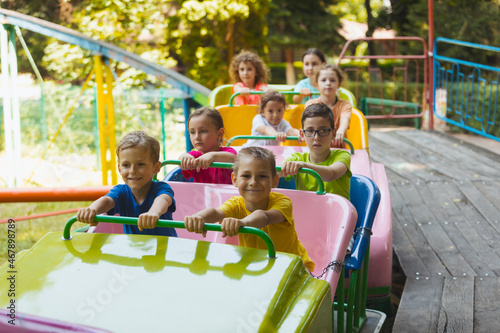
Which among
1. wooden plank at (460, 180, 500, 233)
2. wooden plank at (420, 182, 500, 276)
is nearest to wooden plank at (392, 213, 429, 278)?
wooden plank at (420, 182, 500, 276)

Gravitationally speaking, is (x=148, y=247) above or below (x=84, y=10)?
below

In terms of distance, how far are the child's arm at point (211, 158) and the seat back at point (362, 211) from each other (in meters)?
0.62

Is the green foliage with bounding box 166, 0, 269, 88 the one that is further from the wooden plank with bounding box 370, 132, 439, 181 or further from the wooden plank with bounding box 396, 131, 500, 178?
the wooden plank with bounding box 396, 131, 500, 178

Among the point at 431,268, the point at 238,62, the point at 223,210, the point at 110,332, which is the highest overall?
the point at 238,62

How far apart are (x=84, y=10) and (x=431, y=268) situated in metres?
8.16

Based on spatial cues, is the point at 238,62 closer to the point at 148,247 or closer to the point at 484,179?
the point at 484,179

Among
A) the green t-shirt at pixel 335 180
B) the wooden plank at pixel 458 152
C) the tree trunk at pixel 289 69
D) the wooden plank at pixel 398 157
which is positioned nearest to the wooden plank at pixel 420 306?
the green t-shirt at pixel 335 180

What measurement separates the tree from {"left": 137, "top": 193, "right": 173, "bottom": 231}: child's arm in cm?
1402

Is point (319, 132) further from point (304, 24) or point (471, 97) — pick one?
point (304, 24)

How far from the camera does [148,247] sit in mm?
1904

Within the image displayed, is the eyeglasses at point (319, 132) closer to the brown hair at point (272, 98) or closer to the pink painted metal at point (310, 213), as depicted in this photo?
the pink painted metal at point (310, 213)

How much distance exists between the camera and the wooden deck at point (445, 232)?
2824 millimetres

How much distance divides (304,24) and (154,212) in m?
15.2

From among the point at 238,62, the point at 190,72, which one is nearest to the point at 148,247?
the point at 238,62
